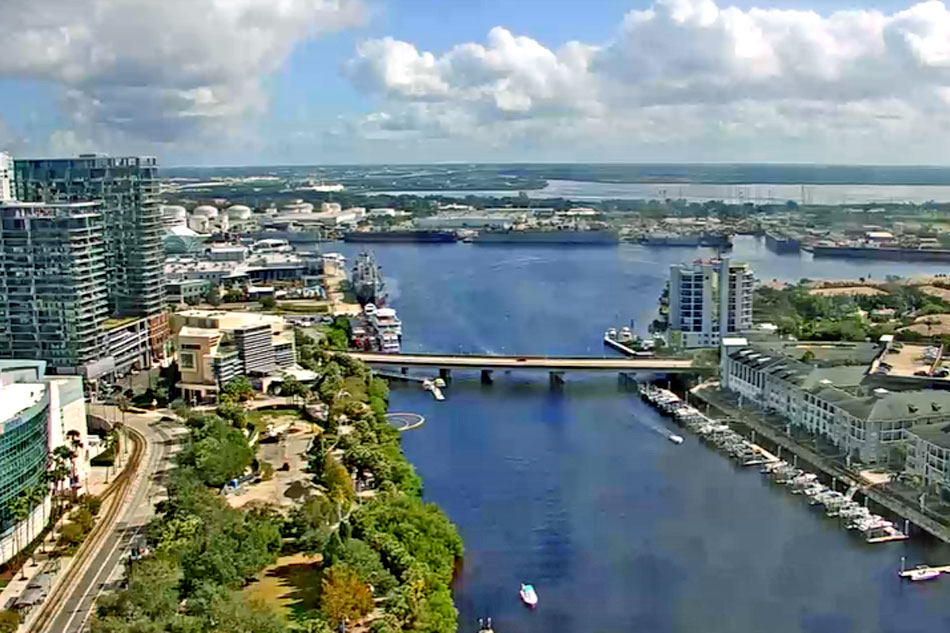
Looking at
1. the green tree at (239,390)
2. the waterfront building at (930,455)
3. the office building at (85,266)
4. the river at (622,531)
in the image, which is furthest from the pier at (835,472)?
the office building at (85,266)

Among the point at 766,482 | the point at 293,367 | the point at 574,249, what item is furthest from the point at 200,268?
the point at 766,482

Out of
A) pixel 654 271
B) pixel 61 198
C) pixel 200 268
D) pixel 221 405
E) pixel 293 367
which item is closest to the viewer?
pixel 221 405

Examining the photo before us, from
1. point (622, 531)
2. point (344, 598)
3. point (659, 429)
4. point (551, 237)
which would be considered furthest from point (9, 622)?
point (551, 237)

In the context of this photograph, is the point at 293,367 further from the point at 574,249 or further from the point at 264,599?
the point at 574,249

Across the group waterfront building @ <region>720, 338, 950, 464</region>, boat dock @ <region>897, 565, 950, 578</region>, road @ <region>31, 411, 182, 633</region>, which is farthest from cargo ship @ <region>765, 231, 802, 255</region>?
boat dock @ <region>897, 565, 950, 578</region>

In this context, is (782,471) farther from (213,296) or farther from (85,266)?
(213,296)

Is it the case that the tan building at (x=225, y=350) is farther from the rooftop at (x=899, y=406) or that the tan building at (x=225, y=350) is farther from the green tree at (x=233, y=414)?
the rooftop at (x=899, y=406)

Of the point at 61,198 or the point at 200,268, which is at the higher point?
the point at 61,198
